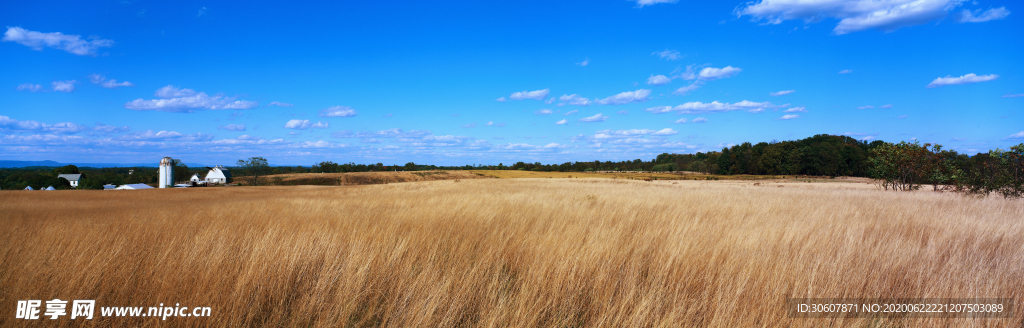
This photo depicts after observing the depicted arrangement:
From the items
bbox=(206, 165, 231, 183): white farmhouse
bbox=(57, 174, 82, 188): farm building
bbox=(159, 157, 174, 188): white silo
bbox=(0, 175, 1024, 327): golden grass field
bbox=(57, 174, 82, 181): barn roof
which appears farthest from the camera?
bbox=(206, 165, 231, 183): white farmhouse

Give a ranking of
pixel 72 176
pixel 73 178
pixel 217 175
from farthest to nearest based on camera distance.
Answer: pixel 217 175 < pixel 72 176 < pixel 73 178

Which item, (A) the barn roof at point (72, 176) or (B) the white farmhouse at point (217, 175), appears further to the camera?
(B) the white farmhouse at point (217, 175)

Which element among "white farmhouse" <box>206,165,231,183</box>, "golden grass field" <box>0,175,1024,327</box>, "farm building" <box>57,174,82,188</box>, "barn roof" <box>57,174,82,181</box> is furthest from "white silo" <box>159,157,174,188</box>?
"golden grass field" <box>0,175,1024,327</box>

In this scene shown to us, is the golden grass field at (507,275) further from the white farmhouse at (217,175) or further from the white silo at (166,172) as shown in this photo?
the white farmhouse at (217,175)

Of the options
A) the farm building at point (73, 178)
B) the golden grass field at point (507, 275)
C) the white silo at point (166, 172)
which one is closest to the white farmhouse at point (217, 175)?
the farm building at point (73, 178)

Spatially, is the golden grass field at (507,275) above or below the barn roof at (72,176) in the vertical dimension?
below

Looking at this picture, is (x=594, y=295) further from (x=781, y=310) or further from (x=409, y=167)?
(x=409, y=167)

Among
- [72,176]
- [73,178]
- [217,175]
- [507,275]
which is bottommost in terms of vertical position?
[507,275]

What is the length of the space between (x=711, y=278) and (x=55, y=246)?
8510 mm

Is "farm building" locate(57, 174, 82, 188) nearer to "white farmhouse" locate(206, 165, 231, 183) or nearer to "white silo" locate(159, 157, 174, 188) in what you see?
"white farmhouse" locate(206, 165, 231, 183)

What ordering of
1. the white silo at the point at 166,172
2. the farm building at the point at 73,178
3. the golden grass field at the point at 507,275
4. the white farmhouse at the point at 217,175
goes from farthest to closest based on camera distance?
the white farmhouse at the point at 217,175
the farm building at the point at 73,178
the white silo at the point at 166,172
the golden grass field at the point at 507,275

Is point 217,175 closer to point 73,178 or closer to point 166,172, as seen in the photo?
point 73,178

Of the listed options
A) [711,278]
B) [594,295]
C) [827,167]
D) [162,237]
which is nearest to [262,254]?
[162,237]

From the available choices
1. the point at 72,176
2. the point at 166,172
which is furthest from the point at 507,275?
the point at 72,176
